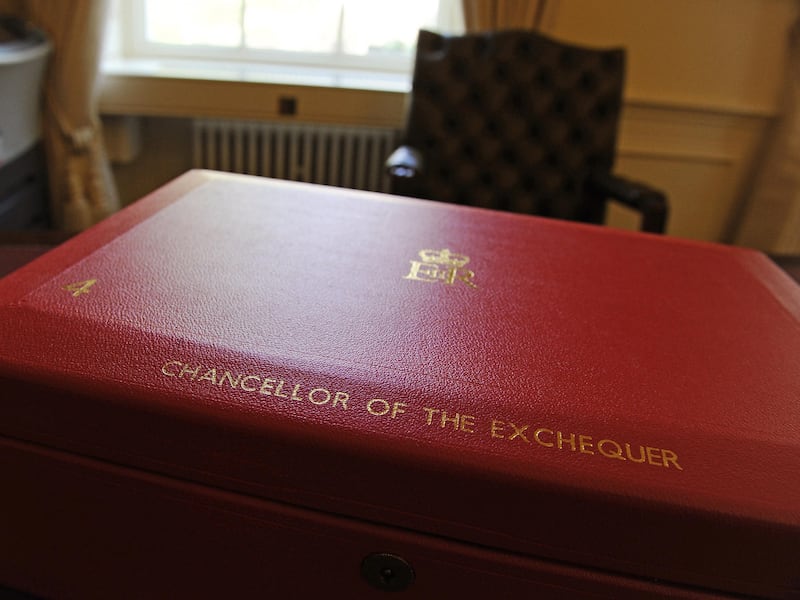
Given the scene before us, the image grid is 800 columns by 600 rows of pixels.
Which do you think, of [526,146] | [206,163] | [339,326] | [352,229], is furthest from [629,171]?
[339,326]

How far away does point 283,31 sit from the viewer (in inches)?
93.7

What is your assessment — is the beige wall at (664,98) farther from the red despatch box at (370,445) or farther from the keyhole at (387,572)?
the keyhole at (387,572)

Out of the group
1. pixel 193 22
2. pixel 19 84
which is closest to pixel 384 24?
pixel 193 22

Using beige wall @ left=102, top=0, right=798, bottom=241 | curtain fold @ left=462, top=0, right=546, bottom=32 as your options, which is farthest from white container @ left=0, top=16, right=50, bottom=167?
curtain fold @ left=462, top=0, right=546, bottom=32

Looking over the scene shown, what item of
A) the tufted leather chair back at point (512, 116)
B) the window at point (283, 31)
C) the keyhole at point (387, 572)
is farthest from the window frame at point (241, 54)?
the keyhole at point (387, 572)

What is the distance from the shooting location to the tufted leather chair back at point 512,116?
6.17 ft

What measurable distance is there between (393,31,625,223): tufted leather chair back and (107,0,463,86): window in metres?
0.55

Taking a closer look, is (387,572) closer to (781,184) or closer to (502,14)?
(502,14)

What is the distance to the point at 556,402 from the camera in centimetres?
67

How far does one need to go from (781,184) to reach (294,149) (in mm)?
1686

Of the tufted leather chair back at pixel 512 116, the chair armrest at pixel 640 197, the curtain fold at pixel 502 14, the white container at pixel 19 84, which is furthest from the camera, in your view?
the curtain fold at pixel 502 14

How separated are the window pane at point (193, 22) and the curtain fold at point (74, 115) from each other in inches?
15.6

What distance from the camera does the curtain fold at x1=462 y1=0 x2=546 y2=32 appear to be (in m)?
2.08

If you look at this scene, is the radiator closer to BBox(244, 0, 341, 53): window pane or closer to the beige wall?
the beige wall
